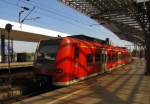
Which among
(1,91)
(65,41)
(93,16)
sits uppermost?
(93,16)

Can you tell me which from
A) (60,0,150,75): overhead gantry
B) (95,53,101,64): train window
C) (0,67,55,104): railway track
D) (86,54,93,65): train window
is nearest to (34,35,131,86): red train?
(86,54,93,65): train window

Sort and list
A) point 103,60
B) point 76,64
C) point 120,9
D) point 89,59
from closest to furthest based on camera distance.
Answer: point 76,64
point 89,59
point 103,60
point 120,9

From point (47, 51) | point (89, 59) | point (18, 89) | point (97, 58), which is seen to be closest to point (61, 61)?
point (47, 51)

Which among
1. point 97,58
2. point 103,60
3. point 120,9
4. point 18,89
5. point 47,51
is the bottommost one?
point 18,89

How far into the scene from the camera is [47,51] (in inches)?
605

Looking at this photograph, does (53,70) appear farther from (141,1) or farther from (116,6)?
(116,6)

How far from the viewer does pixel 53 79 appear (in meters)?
14.6

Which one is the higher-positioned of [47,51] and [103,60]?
[47,51]

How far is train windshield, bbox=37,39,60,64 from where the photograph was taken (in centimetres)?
1500

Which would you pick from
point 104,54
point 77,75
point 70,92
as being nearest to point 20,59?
point 104,54

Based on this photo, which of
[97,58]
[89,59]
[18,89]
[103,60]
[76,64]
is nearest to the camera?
[18,89]

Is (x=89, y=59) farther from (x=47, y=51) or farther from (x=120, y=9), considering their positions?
(x=120, y=9)

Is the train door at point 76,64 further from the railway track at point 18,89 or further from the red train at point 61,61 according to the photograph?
the railway track at point 18,89

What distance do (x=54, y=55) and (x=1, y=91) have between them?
3038 mm
